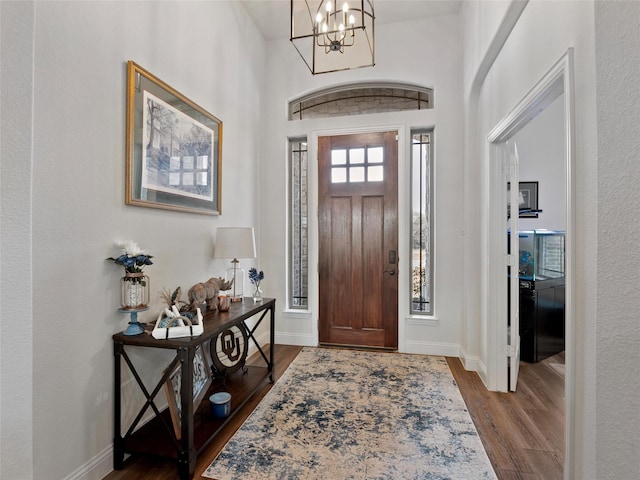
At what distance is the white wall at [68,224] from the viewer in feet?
3.62

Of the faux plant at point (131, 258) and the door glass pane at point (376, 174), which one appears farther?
the door glass pane at point (376, 174)

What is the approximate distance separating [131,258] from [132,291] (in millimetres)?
190

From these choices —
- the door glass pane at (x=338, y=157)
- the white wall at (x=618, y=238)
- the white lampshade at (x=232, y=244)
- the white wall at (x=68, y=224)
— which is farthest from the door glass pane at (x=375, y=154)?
the white wall at (x=618, y=238)

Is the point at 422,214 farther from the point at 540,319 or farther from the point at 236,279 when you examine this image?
the point at 236,279

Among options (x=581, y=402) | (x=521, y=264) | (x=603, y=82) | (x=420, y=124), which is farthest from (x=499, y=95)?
(x=581, y=402)

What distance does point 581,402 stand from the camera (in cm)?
142

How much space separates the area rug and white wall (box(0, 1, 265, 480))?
763 mm

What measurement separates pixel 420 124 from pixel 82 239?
330 cm

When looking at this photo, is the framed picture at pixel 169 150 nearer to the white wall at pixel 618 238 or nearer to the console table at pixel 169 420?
the console table at pixel 169 420

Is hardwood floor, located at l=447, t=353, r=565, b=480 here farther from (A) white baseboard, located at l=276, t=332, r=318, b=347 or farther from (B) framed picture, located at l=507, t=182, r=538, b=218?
(B) framed picture, located at l=507, t=182, r=538, b=218

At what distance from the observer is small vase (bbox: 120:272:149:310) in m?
1.81

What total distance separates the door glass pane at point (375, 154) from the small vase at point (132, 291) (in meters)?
2.77

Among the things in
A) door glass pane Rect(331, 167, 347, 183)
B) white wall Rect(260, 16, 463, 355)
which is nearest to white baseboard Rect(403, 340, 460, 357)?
white wall Rect(260, 16, 463, 355)

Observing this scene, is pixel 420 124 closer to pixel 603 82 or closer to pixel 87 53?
pixel 603 82
